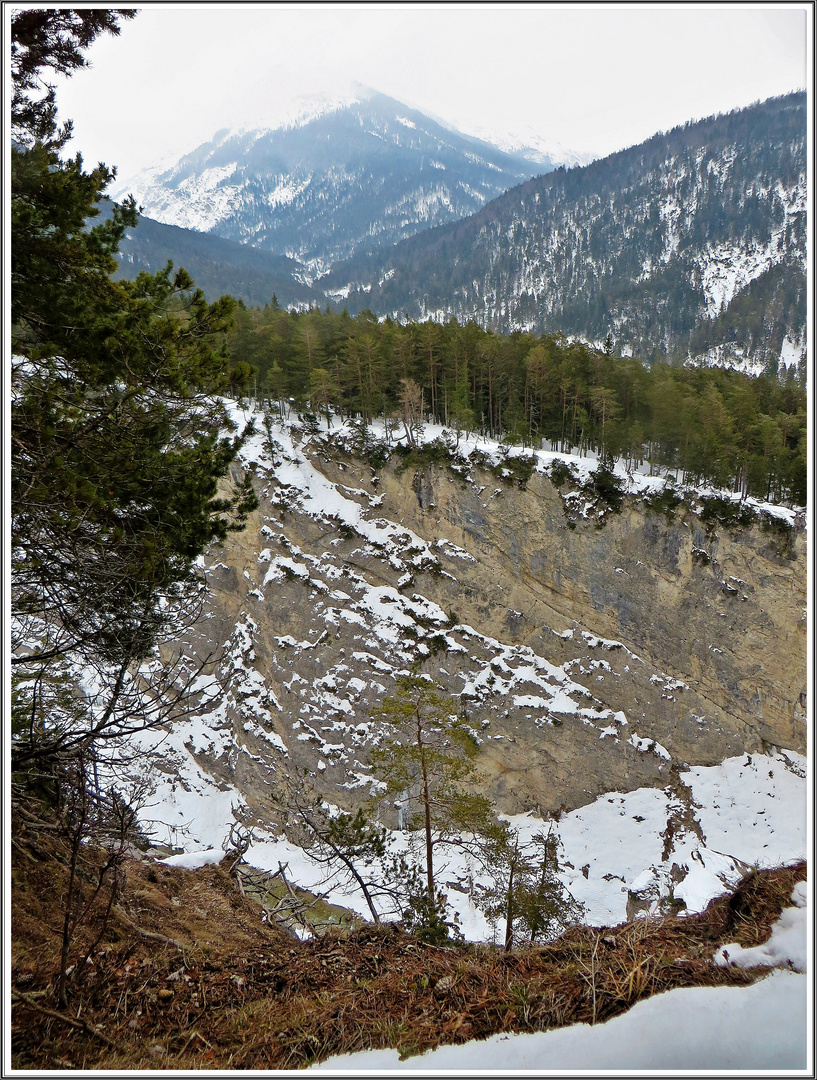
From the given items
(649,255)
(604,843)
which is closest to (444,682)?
(604,843)

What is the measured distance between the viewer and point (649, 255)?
12600cm

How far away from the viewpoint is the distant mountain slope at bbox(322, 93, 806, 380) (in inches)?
4294

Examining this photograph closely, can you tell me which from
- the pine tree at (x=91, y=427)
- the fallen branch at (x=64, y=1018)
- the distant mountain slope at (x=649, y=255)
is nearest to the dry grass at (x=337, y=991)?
the fallen branch at (x=64, y=1018)

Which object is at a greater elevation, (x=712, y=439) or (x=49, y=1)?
(x=712, y=439)

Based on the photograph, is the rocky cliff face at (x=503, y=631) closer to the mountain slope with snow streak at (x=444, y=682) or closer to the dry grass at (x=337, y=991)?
the mountain slope with snow streak at (x=444, y=682)

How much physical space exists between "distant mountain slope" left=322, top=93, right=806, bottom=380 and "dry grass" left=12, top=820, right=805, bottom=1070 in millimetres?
118060

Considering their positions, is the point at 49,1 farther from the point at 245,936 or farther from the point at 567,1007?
the point at 245,936

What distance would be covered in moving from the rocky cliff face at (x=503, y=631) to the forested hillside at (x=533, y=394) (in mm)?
5201

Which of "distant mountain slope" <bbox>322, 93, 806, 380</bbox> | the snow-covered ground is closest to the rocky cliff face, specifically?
the snow-covered ground

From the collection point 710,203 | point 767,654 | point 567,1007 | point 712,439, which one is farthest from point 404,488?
point 710,203

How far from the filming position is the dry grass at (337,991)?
2188 mm

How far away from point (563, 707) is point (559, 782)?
3.63 meters

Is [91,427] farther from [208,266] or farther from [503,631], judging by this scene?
[208,266]

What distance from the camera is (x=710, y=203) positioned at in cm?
13038
